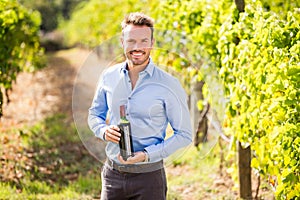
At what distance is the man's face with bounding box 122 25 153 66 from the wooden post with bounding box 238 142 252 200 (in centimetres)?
206

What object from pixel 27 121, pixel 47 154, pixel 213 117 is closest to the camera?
pixel 213 117

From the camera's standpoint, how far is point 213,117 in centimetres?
538

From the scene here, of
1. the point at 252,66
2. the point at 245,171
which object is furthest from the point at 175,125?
the point at 245,171

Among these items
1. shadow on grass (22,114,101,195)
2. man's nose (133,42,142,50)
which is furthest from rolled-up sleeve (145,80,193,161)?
shadow on grass (22,114,101,195)

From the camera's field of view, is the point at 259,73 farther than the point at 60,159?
No

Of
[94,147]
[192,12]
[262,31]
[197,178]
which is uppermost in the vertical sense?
[192,12]

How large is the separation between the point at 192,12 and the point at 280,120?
6.57ft

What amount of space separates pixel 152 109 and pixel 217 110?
268 centimetres

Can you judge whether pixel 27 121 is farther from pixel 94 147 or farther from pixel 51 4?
pixel 51 4

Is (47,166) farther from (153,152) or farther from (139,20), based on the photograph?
(139,20)

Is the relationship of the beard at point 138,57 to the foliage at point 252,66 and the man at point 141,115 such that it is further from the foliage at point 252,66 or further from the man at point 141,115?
the foliage at point 252,66

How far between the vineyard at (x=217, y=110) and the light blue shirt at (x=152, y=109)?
617mm

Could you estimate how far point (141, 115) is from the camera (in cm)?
267

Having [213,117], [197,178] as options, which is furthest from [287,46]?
[197,178]
